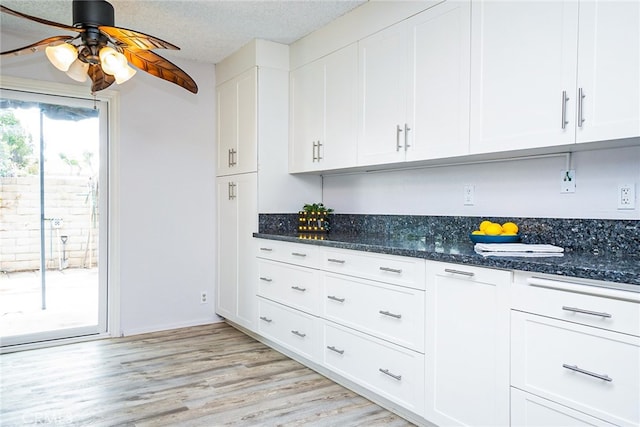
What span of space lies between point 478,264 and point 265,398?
1.46 metres

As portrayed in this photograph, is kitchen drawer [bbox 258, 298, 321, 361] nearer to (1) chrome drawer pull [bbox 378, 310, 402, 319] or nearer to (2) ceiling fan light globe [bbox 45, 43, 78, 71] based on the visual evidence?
(1) chrome drawer pull [bbox 378, 310, 402, 319]

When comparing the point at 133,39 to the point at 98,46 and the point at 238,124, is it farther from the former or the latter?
the point at 238,124

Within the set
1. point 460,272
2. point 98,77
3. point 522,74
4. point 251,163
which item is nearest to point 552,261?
point 460,272

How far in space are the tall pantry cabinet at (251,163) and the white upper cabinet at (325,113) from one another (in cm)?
13

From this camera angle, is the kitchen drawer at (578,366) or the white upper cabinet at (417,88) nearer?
the kitchen drawer at (578,366)

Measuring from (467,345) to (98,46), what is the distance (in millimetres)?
2284

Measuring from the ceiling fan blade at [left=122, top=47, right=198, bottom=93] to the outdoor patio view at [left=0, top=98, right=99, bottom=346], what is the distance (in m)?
1.48

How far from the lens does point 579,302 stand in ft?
5.09

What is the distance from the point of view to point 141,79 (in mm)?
3885

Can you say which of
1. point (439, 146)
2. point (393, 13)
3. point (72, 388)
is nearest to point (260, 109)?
point (393, 13)

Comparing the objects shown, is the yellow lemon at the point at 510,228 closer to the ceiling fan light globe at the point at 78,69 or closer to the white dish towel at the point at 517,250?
the white dish towel at the point at 517,250

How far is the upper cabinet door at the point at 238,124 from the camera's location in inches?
144

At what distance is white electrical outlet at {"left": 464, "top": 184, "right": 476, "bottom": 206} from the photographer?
2.68m

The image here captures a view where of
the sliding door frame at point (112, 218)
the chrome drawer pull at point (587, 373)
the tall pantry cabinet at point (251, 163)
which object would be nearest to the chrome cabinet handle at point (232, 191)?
the tall pantry cabinet at point (251, 163)
